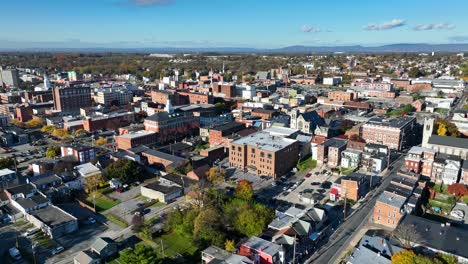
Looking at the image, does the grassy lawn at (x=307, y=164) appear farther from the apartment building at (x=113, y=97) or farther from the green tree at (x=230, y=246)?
the apartment building at (x=113, y=97)

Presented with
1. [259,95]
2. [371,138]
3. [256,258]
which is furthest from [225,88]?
[256,258]

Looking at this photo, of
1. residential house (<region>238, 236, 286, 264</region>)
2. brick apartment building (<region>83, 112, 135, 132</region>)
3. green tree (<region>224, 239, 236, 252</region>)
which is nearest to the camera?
residential house (<region>238, 236, 286, 264</region>)

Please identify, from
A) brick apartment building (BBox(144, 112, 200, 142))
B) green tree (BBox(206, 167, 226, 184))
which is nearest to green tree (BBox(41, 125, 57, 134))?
brick apartment building (BBox(144, 112, 200, 142))

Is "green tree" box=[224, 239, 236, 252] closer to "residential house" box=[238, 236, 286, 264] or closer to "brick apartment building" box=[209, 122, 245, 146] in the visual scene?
"residential house" box=[238, 236, 286, 264]

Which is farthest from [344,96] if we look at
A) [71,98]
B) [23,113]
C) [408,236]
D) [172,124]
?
[23,113]

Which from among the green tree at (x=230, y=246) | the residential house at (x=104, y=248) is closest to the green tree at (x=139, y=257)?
the residential house at (x=104, y=248)

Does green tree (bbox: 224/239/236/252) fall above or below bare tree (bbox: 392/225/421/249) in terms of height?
below
